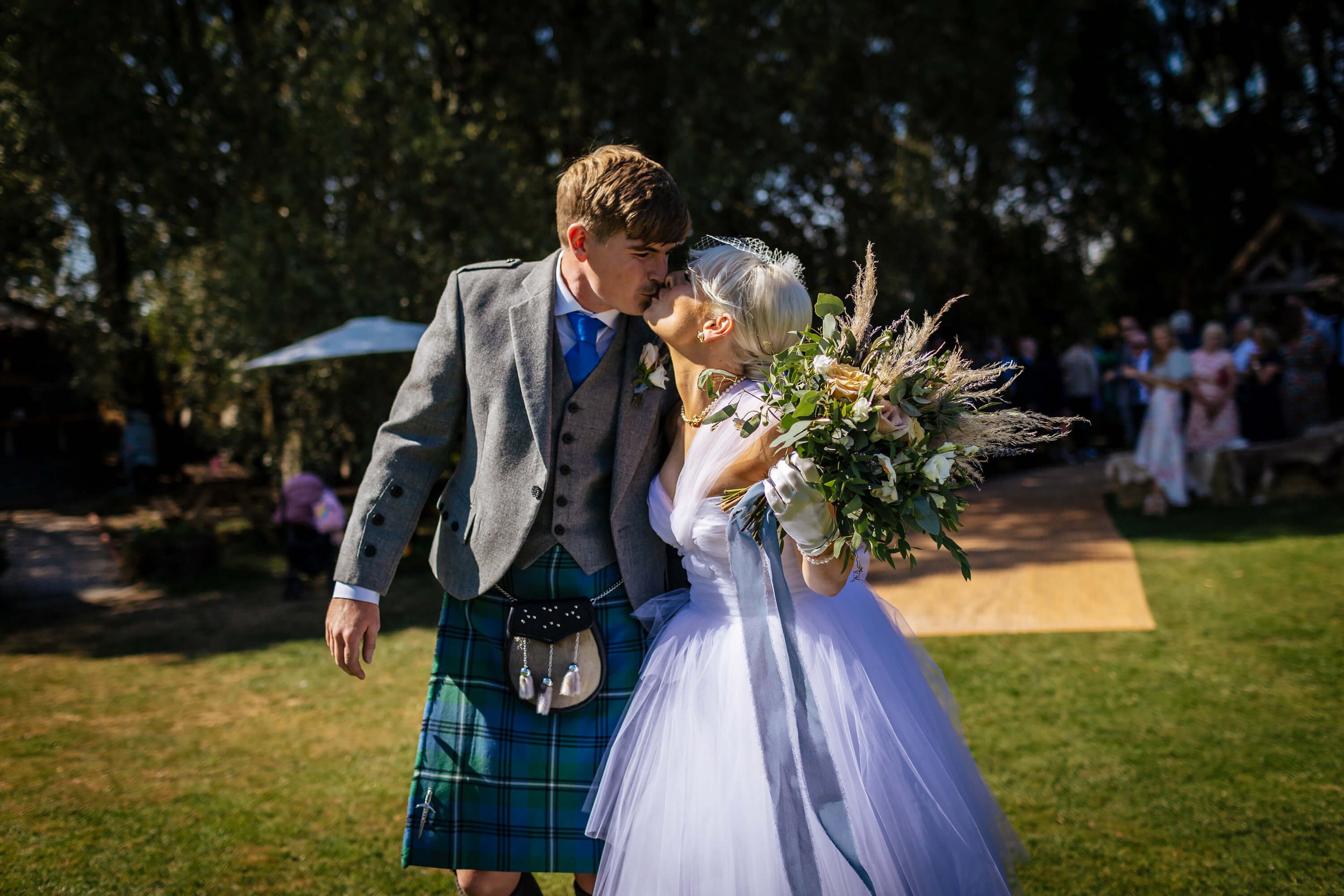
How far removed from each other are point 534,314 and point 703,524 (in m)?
0.69

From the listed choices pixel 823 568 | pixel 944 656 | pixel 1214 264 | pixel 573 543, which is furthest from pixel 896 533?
pixel 1214 264

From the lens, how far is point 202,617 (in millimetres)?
8258

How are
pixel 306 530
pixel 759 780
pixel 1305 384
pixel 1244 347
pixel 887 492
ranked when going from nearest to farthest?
1. pixel 887 492
2. pixel 759 780
3. pixel 306 530
4. pixel 1305 384
5. pixel 1244 347

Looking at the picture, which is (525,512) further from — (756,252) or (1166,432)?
(1166,432)

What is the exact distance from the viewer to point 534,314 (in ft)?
7.88

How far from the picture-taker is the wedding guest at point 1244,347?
36.1 feet

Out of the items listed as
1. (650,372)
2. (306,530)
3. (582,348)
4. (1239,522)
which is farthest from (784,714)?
(1239,522)

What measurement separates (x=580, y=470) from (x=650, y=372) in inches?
11.9

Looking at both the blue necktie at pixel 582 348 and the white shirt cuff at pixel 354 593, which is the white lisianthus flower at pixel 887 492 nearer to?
the blue necktie at pixel 582 348

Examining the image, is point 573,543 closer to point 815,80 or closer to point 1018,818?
→ point 1018,818

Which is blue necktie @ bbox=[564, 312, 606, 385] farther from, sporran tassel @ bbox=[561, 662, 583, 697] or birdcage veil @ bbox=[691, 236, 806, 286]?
sporran tassel @ bbox=[561, 662, 583, 697]

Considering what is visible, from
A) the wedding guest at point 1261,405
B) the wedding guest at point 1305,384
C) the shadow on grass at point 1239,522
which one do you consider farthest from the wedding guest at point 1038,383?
the shadow on grass at point 1239,522

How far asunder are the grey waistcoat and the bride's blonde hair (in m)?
0.36

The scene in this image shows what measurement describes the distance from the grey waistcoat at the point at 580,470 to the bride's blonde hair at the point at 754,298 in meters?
0.36
